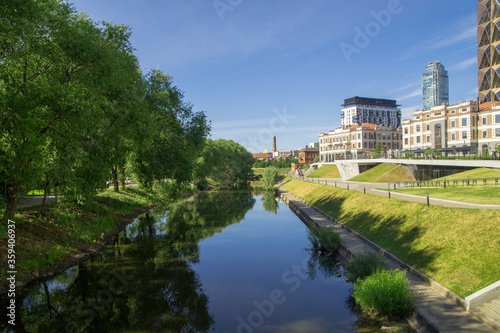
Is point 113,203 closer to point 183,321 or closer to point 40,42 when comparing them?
point 40,42

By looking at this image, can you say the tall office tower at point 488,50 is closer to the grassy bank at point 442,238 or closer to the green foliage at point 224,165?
the grassy bank at point 442,238

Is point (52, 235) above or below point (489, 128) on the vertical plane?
below

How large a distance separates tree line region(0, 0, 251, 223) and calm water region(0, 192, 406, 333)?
5.07 metres

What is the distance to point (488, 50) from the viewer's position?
5747 cm

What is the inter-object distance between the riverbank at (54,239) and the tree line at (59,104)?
1.74 meters

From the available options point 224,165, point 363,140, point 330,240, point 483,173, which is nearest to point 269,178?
point 224,165

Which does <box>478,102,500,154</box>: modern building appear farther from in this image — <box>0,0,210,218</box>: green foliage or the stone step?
<box>0,0,210,218</box>: green foliage

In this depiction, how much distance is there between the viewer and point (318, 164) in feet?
287

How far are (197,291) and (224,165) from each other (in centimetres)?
7160

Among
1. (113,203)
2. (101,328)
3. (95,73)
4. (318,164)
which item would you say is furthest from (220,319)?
(318,164)

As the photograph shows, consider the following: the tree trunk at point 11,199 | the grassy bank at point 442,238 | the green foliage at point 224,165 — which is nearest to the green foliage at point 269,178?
the green foliage at point 224,165

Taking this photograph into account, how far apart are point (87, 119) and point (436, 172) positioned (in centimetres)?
4367

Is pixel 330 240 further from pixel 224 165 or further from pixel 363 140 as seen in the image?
pixel 363 140

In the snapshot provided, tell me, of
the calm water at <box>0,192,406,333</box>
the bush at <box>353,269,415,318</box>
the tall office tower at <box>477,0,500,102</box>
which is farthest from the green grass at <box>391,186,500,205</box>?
the tall office tower at <box>477,0,500,102</box>
